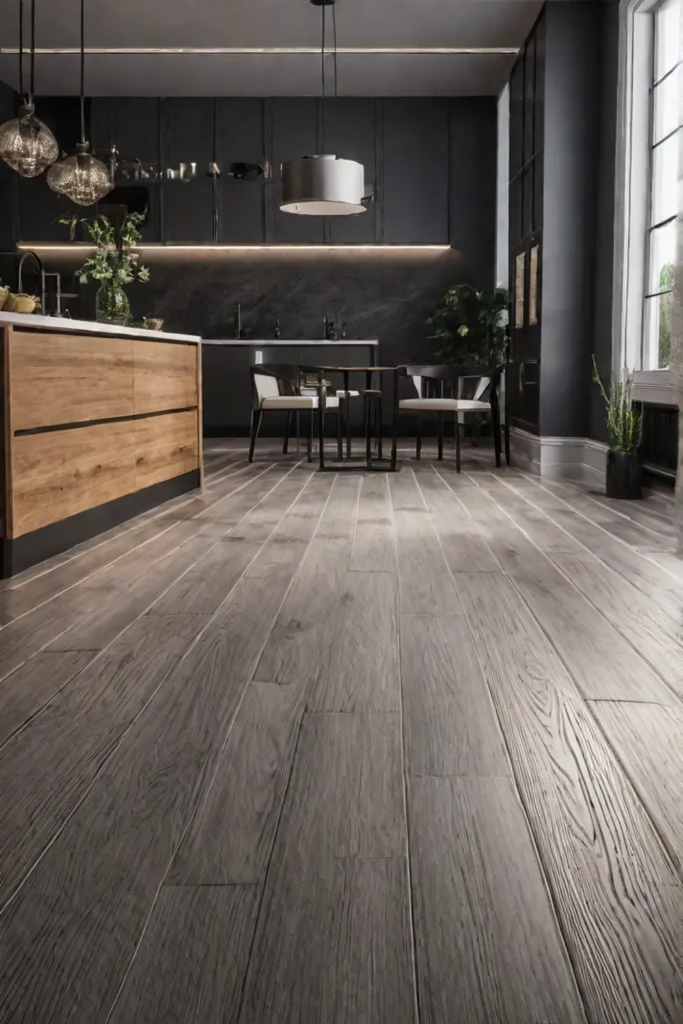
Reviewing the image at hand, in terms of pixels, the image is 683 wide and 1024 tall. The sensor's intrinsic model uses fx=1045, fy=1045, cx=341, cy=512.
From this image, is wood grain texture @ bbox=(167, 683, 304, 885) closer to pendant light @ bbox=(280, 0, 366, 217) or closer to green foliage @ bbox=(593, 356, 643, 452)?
green foliage @ bbox=(593, 356, 643, 452)

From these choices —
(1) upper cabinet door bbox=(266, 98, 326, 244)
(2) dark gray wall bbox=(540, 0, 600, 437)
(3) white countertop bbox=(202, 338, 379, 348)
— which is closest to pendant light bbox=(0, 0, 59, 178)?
(2) dark gray wall bbox=(540, 0, 600, 437)

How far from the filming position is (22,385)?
10.4 feet

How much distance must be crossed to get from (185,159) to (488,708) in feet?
27.7

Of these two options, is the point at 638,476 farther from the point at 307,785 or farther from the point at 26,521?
the point at 307,785

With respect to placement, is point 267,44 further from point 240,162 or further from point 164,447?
point 164,447

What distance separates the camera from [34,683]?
2.01 metres

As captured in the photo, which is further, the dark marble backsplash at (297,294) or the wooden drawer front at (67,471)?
the dark marble backsplash at (297,294)

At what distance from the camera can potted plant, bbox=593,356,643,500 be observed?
518 cm

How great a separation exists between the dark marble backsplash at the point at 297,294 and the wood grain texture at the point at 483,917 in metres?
8.57

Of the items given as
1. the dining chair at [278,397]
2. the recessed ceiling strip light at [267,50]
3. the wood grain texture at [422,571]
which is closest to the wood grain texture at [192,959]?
the wood grain texture at [422,571]

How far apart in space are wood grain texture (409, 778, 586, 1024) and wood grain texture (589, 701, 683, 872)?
186 mm

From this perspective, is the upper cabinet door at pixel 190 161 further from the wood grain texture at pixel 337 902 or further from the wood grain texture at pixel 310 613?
the wood grain texture at pixel 337 902

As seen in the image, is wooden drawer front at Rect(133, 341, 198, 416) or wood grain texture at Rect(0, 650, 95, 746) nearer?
wood grain texture at Rect(0, 650, 95, 746)

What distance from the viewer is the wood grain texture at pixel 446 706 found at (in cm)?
160
